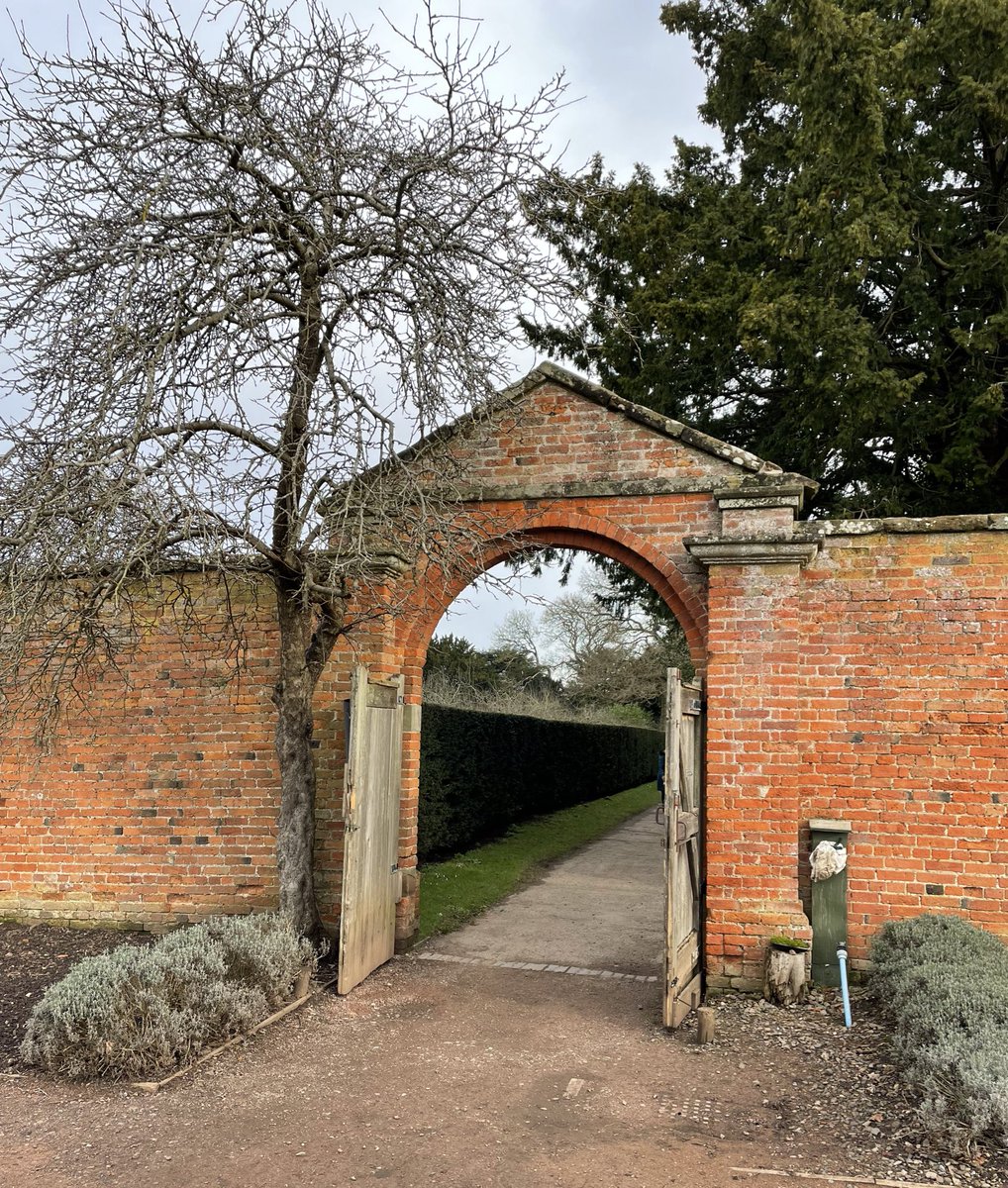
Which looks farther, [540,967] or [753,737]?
[540,967]

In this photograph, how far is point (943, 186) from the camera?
10.9 meters

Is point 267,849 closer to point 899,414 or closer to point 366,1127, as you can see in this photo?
point 366,1127

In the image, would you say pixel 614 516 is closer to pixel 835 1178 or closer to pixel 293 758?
pixel 293 758

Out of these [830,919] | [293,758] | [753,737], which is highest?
[753,737]

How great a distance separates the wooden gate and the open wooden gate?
219cm

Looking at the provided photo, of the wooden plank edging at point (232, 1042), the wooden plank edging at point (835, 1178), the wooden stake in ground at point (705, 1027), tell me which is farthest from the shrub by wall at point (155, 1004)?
the wooden plank edging at point (835, 1178)

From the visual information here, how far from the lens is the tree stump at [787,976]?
614 centimetres

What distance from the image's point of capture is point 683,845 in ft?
20.6

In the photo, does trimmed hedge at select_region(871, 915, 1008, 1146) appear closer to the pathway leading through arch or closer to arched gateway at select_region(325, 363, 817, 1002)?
arched gateway at select_region(325, 363, 817, 1002)

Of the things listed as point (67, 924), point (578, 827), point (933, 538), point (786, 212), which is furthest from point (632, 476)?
point (578, 827)

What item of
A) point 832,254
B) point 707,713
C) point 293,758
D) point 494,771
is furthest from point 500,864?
point 832,254

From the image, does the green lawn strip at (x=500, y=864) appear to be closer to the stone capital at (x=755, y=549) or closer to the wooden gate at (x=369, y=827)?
the wooden gate at (x=369, y=827)

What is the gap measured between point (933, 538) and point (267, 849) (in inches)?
232

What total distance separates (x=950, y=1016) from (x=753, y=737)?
223cm
